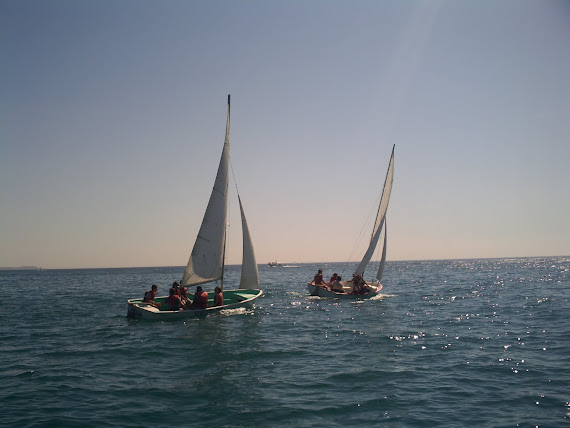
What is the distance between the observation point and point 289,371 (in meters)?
14.8

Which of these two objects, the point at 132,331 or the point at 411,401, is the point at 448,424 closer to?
the point at 411,401

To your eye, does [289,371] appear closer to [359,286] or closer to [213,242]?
[213,242]

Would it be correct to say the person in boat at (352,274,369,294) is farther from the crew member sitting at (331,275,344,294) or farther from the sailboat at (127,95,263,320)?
the sailboat at (127,95,263,320)

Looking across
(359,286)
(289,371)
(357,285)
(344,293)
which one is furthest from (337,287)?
(289,371)

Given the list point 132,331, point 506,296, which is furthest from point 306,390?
point 506,296

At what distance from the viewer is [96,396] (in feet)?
40.5

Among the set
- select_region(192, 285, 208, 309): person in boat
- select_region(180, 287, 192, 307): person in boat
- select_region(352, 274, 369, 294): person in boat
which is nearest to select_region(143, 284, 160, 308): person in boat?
select_region(180, 287, 192, 307): person in boat

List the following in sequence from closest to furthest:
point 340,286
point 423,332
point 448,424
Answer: point 448,424, point 423,332, point 340,286

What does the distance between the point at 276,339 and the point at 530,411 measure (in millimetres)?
11628

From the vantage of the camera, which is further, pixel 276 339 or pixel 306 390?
pixel 276 339

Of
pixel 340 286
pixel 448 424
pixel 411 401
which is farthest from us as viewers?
pixel 340 286

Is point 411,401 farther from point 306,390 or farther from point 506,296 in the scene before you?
point 506,296

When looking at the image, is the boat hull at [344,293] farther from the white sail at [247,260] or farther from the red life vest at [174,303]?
the red life vest at [174,303]

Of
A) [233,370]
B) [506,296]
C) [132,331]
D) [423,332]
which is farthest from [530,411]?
[506,296]
